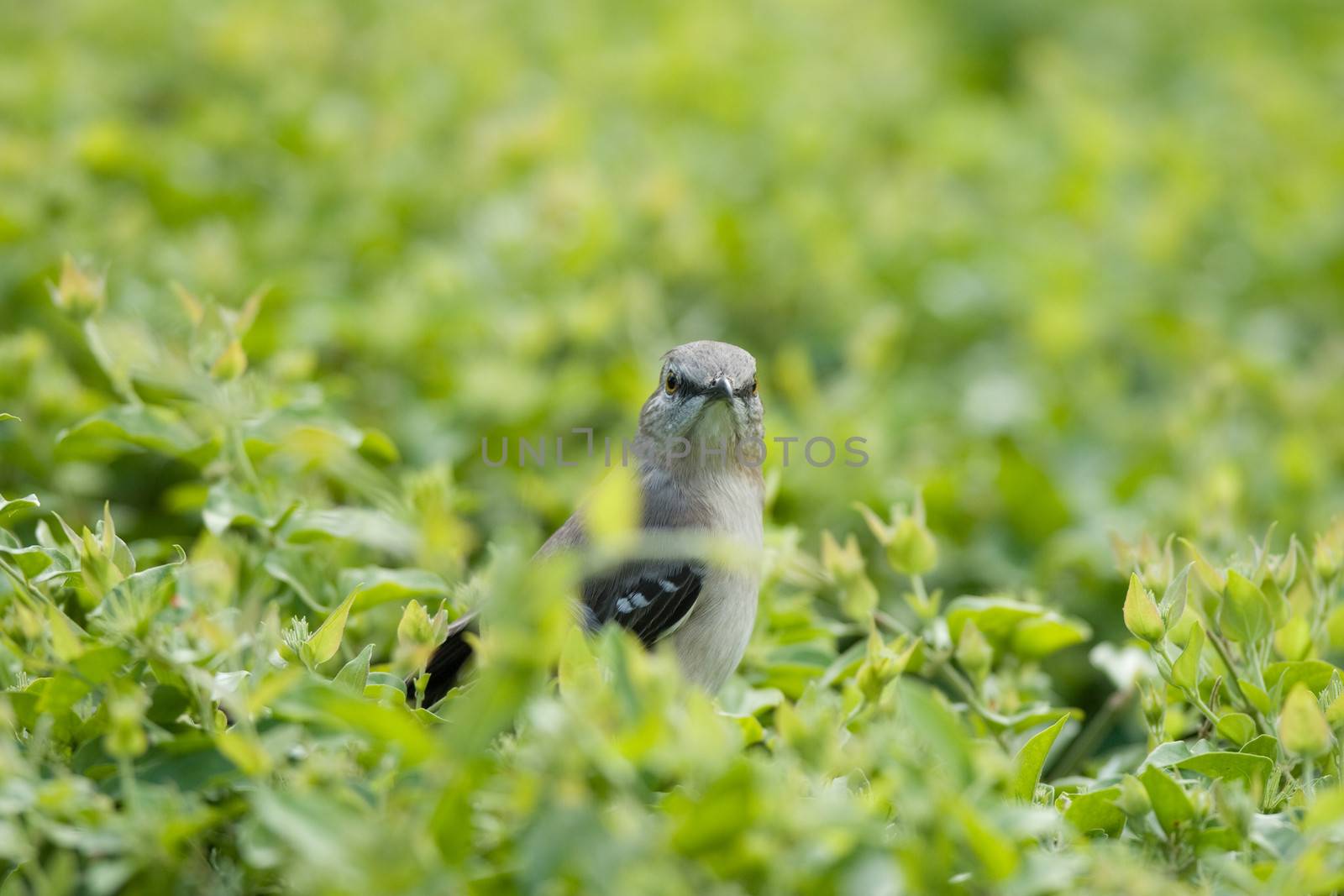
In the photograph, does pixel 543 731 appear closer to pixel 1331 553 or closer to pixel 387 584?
pixel 387 584

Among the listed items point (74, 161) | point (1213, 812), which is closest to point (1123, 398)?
point (1213, 812)

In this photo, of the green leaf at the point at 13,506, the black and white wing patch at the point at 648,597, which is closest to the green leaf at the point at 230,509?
the green leaf at the point at 13,506

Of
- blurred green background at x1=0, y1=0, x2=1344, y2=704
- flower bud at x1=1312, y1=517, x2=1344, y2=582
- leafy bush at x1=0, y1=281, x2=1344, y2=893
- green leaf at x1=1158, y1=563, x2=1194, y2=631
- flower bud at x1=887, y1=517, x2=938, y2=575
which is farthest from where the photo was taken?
blurred green background at x1=0, y1=0, x2=1344, y2=704

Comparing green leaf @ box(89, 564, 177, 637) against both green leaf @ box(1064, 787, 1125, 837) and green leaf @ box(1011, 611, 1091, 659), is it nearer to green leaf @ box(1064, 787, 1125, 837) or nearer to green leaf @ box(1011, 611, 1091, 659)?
green leaf @ box(1064, 787, 1125, 837)

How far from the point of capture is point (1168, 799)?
202cm

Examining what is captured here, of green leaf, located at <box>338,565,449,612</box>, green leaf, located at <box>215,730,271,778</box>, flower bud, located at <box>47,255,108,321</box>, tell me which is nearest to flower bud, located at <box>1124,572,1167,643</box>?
green leaf, located at <box>338,565,449,612</box>

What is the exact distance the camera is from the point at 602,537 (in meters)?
1.60

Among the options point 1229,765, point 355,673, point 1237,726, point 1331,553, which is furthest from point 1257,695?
point 355,673

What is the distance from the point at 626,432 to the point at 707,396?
114 centimetres

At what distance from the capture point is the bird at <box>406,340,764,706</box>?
2.77 metres

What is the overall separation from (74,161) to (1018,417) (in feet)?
11.6

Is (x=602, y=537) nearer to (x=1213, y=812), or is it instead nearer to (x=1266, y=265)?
(x=1213, y=812)

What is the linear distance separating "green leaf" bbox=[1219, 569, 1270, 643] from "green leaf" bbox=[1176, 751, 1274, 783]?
234mm

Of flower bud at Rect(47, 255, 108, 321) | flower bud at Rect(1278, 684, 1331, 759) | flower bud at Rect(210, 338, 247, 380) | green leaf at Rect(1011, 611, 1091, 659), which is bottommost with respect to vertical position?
green leaf at Rect(1011, 611, 1091, 659)
